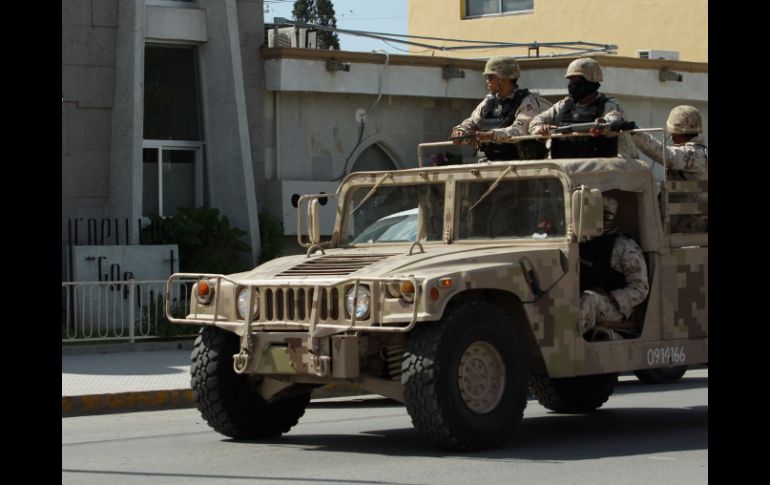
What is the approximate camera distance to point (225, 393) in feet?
33.4

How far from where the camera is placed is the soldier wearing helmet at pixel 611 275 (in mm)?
10398

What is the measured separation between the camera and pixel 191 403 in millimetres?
13945

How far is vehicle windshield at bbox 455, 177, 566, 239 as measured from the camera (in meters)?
10.4

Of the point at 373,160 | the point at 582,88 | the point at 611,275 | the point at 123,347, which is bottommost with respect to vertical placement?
the point at 123,347

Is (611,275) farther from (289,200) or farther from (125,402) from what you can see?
(289,200)

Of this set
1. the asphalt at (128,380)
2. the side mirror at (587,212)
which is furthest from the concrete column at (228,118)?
the side mirror at (587,212)

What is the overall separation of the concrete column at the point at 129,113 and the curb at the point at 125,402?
749 cm

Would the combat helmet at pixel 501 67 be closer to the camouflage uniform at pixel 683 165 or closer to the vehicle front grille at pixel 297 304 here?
the camouflage uniform at pixel 683 165

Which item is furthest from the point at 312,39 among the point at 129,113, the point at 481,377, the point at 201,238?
the point at 481,377

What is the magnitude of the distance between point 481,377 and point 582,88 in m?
2.90

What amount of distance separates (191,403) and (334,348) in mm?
4907

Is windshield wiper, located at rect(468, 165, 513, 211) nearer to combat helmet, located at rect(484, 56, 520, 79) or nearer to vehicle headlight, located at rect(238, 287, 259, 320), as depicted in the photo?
combat helmet, located at rect(484, 56, 520, 79)

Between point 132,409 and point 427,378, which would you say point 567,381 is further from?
point 132,409
